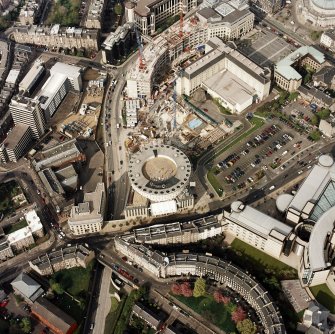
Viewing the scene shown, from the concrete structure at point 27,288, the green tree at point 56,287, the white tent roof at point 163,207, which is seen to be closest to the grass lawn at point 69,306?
the green tree at point 56,287

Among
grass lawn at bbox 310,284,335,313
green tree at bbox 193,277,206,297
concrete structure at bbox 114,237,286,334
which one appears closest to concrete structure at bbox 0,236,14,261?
concrete structure at bbox 114,237,286,334

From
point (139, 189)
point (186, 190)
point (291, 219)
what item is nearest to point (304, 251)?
point (291, 219)

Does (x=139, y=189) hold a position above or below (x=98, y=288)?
above

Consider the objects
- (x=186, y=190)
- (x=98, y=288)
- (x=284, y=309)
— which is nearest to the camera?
(x=284, y=309)

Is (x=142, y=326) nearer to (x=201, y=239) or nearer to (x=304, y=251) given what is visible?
(x=201, y=239)

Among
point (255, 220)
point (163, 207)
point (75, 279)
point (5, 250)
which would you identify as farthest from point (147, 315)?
point (5, 250)

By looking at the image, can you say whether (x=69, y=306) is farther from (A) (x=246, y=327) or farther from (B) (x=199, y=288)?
(A) (x=246, y=327)

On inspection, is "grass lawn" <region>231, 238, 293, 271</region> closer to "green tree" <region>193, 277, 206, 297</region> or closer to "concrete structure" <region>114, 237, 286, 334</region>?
"concrete structure" <region>114, 237, 286, 334</region>
